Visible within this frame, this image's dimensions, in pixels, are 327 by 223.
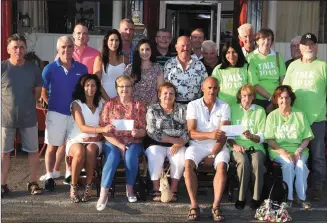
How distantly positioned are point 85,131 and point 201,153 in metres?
1.32

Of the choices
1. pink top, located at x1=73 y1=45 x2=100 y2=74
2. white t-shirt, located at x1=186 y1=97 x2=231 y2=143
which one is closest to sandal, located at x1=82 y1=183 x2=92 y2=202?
white t-shirt, located at x1=186 y1=97 x2=231 y2=143

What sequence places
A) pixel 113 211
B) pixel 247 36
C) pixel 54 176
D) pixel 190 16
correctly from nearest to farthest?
pixel 113 211 < pixel 247 36 < pixel 54 176 < pixel 190 16

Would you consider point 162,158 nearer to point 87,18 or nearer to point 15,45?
point 15,45

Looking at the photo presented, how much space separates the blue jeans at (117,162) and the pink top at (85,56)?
1.31m

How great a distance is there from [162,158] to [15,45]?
203 centimetres

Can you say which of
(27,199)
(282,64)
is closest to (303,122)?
(282,64)

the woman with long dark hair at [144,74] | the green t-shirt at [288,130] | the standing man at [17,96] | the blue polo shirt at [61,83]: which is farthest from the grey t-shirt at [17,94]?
the green t-shirt at [288,130]

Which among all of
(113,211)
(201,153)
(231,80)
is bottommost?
(113,211)

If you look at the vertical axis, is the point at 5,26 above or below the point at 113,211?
above

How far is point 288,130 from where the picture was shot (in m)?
6.13

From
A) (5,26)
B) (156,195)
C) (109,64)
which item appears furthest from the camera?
(5,26)

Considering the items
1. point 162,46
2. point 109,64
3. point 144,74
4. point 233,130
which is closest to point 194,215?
point 233,130

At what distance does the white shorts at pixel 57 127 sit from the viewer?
6.47 meters

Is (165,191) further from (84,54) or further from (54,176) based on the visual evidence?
(84,54)
